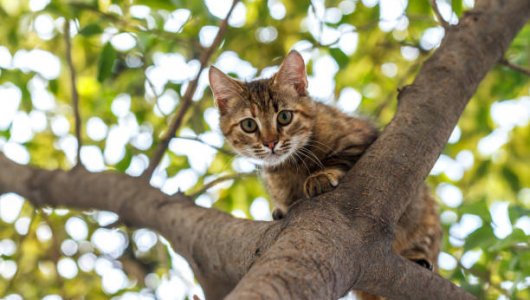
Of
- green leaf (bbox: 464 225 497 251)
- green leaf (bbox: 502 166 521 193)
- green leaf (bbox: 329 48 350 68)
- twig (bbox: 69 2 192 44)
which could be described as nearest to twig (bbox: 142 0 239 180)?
twig (bbox: 69 2 192 44)

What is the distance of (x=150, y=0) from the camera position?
3.01 m

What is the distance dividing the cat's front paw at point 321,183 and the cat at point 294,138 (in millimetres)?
363

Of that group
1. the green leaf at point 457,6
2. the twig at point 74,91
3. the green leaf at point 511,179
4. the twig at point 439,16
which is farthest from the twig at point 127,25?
the green leaf at point 511,179

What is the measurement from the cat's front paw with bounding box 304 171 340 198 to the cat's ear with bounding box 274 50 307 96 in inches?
30.2

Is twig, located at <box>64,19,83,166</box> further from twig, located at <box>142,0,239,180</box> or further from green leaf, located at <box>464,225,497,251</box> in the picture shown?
green leaf, located at <box>464,225,497,251</box>

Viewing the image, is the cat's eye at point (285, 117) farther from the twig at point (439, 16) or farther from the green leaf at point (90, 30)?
the green leaf at point (90, 30)

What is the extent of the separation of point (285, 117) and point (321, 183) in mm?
740

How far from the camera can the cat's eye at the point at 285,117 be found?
312 cm

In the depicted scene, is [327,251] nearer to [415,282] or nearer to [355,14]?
[415,282]

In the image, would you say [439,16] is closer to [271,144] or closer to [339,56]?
[339,56]

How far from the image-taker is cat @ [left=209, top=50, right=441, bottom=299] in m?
3.02

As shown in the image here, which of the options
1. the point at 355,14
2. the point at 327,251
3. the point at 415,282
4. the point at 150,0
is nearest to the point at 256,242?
the point at 327,251

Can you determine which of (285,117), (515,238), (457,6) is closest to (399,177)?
(515,238)

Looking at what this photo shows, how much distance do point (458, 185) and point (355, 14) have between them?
1.39 m
